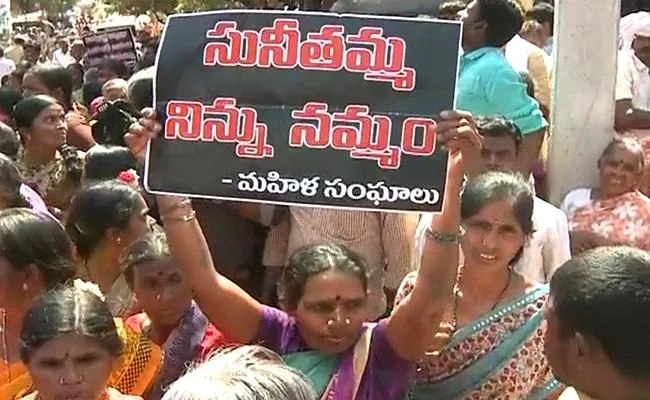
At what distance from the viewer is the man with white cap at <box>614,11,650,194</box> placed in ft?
18.5

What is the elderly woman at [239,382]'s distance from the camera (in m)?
1.95

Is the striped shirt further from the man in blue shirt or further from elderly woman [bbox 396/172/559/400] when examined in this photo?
elderly woman [bbox 396/172/559/400]

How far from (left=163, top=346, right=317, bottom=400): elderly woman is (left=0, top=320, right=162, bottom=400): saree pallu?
1.04 m

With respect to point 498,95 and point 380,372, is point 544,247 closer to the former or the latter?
point 498,95

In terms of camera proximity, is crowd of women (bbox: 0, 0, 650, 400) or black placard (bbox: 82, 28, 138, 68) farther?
black placard (bbox: 82, 28, 138, 68)

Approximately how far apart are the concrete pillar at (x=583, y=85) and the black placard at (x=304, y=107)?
1922mm

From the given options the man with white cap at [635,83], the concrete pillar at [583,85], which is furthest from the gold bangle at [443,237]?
the man with white cap at [635,83]

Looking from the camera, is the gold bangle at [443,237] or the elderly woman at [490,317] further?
the elderly woman at [490,317]

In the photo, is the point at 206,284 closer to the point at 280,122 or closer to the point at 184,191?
the point at 184,191

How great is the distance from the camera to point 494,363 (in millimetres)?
3051

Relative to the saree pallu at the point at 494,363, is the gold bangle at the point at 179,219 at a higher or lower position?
higher

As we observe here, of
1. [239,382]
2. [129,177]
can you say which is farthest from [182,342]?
[239,382]

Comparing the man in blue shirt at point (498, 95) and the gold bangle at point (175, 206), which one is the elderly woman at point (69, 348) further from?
Answer: the man in blue shirt at point (498, 95)

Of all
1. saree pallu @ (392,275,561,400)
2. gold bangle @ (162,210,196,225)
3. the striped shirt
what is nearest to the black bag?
the striped shirt
